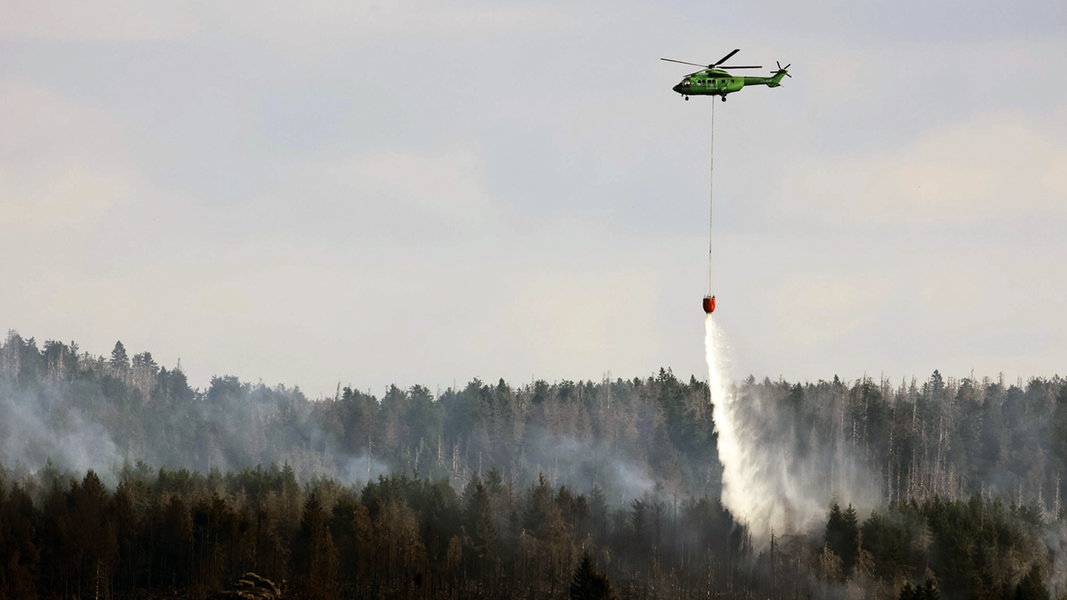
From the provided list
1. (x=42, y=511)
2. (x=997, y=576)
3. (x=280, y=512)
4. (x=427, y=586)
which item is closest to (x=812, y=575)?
(x=997, y=576)

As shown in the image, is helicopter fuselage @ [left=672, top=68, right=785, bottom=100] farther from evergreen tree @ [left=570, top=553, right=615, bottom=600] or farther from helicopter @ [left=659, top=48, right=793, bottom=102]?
evergreen tree @ [left=570, top=553, right=615, bottom=600]

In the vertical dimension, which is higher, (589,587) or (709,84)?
(709,84)

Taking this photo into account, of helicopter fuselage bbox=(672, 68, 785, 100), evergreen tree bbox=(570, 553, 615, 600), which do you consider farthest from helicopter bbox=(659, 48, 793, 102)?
evergreen tree bbox=(570, 553, 615, 600)

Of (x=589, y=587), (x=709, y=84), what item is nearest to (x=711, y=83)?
(x=709, y=84)

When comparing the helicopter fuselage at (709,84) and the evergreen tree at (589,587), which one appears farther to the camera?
the evergreen tree at (589,587)

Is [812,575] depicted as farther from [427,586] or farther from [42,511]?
[42,511]

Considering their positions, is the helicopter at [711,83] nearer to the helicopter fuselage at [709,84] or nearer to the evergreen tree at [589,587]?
the helicopter fuselage at [709,84]

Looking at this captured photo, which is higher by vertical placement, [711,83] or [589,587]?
[711,83]

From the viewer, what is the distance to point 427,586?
17700cm

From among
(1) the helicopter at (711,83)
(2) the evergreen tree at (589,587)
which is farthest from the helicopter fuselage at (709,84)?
(2) the evergreen tree at (589,587)

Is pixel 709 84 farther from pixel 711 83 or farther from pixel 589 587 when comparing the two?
pixel 589 587

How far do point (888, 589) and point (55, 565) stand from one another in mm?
90097

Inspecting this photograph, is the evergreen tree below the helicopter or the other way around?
below

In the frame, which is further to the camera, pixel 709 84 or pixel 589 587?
pixel 589 587
